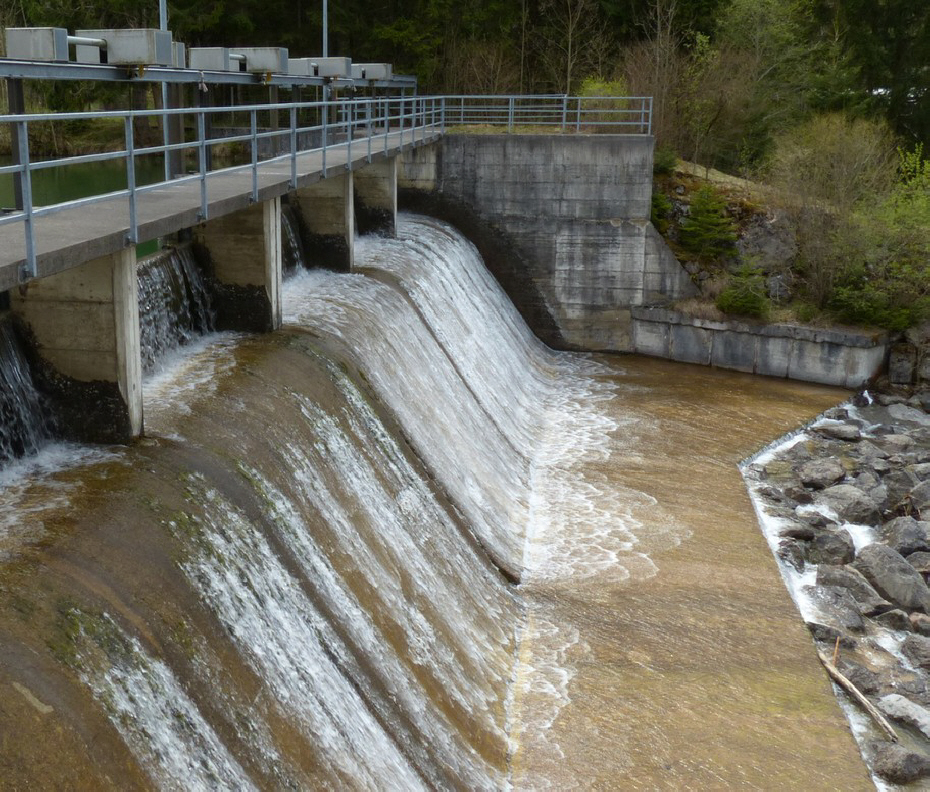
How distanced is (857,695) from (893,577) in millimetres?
3097

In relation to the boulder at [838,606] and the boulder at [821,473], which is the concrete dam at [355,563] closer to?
the boulder at [838,606]

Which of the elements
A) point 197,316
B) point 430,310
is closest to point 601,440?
point 430,310

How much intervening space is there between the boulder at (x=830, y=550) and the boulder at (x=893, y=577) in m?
0.18

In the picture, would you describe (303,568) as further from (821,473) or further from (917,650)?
(821,473)

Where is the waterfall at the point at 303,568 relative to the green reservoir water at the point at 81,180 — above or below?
below

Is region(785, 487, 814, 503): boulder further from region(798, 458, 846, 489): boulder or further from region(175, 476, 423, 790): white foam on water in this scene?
region(175, 476, 423, 790): white foam on water

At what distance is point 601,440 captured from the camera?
1902cm

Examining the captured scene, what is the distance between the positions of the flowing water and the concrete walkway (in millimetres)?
1859

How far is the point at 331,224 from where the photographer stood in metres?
17.9

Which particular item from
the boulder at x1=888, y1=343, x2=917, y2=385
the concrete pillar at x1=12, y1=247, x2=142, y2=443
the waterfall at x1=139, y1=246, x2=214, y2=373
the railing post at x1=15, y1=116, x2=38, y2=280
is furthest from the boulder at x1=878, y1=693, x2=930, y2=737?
the boulder at x1=888, y1=343, x2=917, y2=385

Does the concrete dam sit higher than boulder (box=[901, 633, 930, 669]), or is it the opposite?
the concrete dam

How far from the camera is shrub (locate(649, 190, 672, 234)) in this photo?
2558 centimetres

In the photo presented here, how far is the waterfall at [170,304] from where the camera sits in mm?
12227

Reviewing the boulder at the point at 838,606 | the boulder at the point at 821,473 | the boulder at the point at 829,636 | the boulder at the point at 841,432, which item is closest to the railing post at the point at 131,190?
the boulder at the point at 829,636
